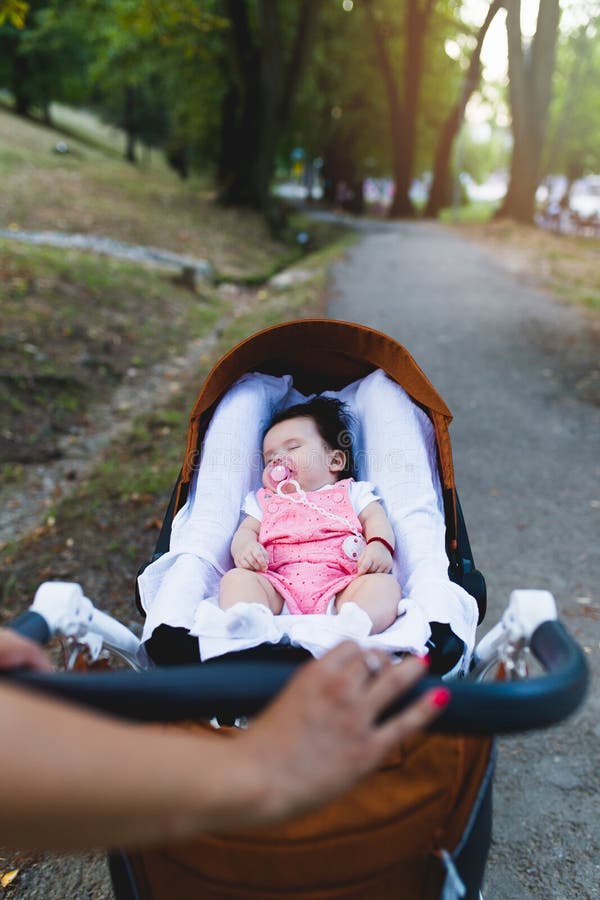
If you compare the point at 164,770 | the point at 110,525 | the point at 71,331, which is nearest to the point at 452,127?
the point at 71,331

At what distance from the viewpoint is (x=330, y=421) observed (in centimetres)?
302

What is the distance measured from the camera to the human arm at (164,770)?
906 mm

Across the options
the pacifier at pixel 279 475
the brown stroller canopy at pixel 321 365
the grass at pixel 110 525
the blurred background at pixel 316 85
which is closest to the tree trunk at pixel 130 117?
the blurred background at pixel 316 85

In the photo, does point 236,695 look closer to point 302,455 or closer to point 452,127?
point 302,455

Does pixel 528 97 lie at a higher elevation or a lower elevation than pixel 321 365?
higher

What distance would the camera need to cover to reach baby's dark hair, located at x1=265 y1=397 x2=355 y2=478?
298cm

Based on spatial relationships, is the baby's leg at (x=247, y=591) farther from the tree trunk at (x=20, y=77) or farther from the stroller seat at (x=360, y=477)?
the tree trunk at (x=20, y=77)

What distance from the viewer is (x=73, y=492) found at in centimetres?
473

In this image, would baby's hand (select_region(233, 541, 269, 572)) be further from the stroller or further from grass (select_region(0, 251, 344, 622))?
grass (select_region(0, 251, 344, 622))

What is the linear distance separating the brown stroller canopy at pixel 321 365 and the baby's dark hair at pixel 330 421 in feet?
0.79

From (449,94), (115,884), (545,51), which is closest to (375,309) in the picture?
(115,884)

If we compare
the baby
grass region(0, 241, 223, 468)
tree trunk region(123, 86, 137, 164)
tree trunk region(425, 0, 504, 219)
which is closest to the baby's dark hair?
the baby

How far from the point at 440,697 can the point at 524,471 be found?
406 cm

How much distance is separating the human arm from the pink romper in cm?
124
